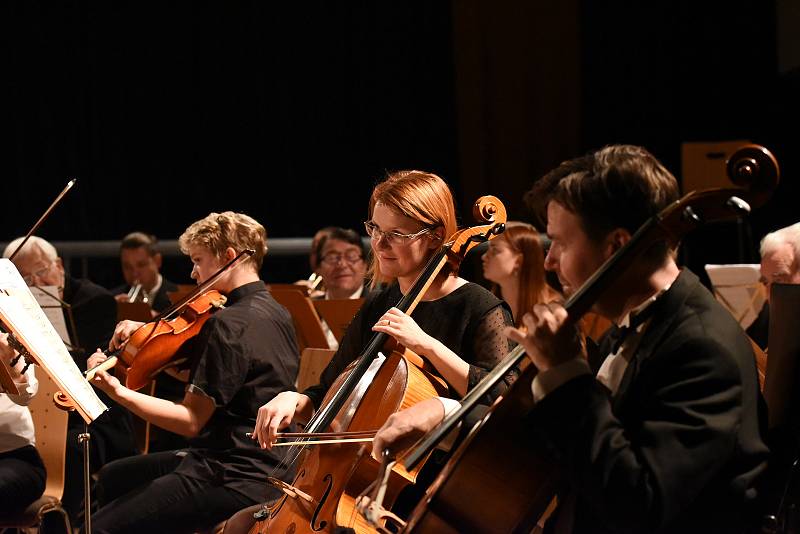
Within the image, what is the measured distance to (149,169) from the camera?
7848 mm

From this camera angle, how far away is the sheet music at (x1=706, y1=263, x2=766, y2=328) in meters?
3.76

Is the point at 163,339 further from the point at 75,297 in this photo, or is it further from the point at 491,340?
the point at 75,297

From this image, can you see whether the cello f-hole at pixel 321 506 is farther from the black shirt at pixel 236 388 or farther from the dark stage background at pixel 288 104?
the dark stage background at pixel 288 104

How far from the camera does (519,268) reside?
393cm

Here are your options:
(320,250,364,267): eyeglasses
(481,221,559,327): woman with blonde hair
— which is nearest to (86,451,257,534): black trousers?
(481,221,559,327): woman with blonde hair

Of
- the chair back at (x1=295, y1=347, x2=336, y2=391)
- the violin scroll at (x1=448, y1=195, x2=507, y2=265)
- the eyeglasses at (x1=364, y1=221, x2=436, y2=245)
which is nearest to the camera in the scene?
the violin scroll at (x1=448, y1=195, x2=507, y2=265)

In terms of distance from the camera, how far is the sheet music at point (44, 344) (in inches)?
81.3

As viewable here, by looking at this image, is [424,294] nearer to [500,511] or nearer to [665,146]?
[500,511]

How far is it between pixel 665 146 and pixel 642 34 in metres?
0.84

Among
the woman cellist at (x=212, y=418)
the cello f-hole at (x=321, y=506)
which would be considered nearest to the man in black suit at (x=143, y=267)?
the woman cellist at (x=212, y=418)

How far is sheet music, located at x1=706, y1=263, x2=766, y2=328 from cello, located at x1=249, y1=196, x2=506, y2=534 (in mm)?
1887

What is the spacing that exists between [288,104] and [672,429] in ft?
22.1

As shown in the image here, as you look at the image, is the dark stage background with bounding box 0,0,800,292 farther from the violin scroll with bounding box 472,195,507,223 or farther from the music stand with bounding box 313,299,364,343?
the violin scroll with bounding box 472,195,507,223

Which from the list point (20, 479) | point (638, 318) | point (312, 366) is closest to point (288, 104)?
point (312, 366)
